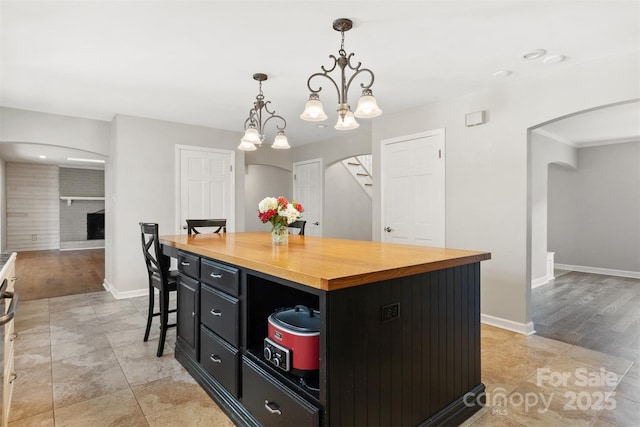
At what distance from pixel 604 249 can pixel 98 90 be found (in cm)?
848

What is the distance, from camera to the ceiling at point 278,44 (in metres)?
2.17

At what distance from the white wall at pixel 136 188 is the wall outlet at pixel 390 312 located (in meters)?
4.27

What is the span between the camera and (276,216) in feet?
8.13

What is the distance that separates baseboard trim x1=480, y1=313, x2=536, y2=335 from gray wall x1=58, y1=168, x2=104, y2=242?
10804 millimetres

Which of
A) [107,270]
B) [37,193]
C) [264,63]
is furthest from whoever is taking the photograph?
[37,193]

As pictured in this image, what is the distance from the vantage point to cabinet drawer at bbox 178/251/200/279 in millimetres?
2293

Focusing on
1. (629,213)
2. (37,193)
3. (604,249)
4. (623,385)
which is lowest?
(623,385)

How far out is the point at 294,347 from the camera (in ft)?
4.92

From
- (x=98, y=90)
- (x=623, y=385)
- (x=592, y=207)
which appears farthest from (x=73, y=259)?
(x=592, y=207)

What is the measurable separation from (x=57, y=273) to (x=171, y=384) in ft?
17.9

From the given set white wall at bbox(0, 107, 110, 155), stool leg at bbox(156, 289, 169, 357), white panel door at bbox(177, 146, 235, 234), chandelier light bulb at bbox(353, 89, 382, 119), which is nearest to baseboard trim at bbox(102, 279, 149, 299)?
white panel door at bbox(177, 146, 235, 234)

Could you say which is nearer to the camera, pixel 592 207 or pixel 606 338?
pixel 606 338

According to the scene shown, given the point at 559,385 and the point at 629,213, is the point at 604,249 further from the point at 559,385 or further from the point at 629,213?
the point at 559,385

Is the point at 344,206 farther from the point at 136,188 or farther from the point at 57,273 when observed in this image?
the point at 57,273
